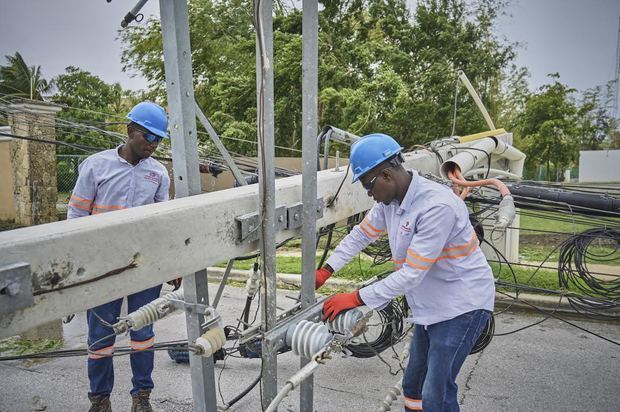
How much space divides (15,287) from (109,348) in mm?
2412

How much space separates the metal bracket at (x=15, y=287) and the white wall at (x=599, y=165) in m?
30.5

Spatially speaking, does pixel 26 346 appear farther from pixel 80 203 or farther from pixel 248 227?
pixel 248 227

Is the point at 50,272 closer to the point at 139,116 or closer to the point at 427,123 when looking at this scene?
the point at 139,116

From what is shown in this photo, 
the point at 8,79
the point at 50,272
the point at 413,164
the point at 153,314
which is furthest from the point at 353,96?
the point at 8,79

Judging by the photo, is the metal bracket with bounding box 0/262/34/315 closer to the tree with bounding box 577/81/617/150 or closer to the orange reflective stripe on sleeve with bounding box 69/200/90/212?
the orange reflective stripe on sleeve with bounding box 69/200/90/212

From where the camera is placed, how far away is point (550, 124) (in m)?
21.4

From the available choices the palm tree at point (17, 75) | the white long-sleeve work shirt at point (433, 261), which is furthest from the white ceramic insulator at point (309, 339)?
the palm tree at point (17, 75)

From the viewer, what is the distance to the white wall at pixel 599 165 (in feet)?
89.7

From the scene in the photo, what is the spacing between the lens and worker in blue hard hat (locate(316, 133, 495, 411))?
2.78 m

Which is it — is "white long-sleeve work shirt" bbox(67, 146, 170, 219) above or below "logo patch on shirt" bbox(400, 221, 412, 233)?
above

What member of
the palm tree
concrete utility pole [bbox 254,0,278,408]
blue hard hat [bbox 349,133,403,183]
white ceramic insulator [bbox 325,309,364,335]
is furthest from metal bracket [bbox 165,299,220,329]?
the palm tree

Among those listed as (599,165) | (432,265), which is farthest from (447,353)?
(599,165)

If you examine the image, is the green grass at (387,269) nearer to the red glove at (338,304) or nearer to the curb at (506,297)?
the curb at (506,297)

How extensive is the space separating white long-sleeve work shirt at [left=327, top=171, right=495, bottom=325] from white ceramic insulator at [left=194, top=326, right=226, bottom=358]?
0.92 meters
